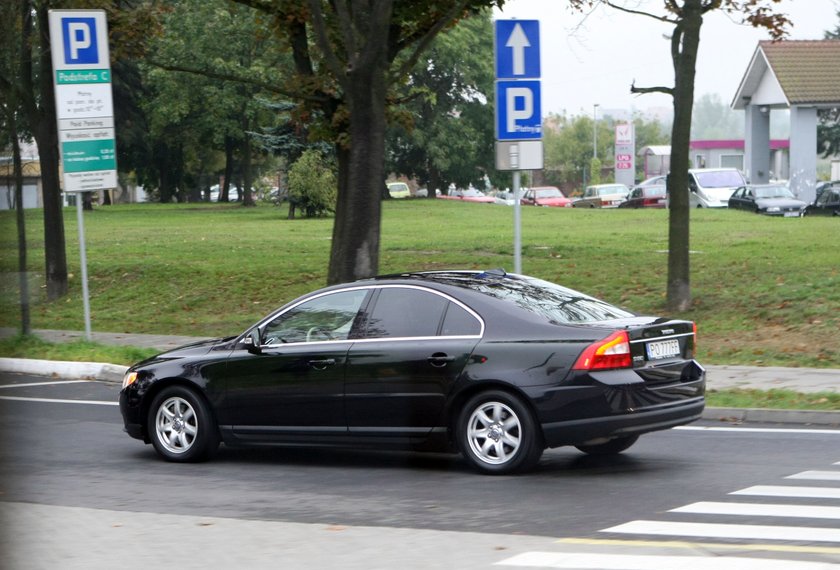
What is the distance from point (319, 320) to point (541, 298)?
1755mm

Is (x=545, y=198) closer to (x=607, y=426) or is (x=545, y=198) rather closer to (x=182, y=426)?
(x=182, y=426)

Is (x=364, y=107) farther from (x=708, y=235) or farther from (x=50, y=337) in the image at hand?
(x=708, y=235)

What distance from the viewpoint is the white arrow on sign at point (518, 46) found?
40.7 feet

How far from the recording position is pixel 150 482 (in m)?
8.96

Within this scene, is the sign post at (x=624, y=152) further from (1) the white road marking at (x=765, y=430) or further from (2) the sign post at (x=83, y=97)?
(1) the white road marking at (x=765, y=430)

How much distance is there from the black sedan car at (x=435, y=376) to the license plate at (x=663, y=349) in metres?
0.01

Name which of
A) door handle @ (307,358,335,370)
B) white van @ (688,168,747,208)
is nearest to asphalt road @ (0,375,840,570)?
door handle @ (307,358,335,370)

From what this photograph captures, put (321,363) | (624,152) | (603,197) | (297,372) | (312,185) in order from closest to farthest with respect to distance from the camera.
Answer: (321,363) → (297,372) → (312,185) → (603,197) → (624,152)

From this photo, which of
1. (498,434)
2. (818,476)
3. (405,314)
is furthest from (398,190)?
(818,476)

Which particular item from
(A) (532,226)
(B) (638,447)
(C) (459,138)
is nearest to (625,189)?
(C) (459,138)

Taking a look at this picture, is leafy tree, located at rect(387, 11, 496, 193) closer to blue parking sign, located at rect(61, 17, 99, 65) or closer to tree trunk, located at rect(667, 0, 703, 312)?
tree trunk, located at rect(667, 0, 703, 312)

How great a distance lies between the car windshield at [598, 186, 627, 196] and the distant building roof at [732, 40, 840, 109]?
32.1 feet

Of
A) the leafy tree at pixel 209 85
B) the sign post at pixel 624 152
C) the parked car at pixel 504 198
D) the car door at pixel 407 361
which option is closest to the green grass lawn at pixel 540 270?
the car door at pixel 407 361

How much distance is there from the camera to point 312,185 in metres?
45.9
